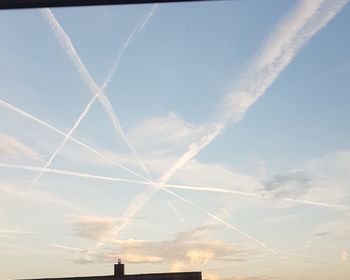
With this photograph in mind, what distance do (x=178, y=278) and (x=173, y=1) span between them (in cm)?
4307

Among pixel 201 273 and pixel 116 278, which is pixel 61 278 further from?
pixel 201 273

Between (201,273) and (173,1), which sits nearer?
(173,1)

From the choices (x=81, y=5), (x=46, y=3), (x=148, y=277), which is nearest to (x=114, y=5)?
(x=81, y=5)

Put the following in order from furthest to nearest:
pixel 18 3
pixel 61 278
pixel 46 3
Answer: pixel 61 278 → pixel 46 3 → pixel 18 3

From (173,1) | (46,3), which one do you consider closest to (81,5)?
(46,3)

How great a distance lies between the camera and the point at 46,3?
21.9 feet

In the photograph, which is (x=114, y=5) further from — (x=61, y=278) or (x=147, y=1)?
(x=61, y=278)

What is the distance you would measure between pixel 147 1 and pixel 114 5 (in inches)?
23.7

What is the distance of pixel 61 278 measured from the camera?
4506 centimetres

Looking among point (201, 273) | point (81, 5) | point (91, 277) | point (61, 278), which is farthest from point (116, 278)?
point (81, 5)

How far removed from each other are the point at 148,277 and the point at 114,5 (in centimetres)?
4191

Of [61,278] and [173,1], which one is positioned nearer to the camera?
[173,1]

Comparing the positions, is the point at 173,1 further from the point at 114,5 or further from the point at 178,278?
the point at 178,278

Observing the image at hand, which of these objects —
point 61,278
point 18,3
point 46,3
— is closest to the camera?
point 18,3
